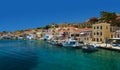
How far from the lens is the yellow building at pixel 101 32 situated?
75963 millimetres

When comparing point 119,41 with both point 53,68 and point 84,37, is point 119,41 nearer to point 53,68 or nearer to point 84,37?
point 84,37

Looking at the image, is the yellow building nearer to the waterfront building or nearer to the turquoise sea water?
the waterfront building

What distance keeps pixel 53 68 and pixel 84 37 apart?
5519 cm

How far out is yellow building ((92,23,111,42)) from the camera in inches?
2991

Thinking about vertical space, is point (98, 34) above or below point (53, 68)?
above

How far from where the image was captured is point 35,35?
162 m

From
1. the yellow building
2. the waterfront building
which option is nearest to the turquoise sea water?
the yellow building

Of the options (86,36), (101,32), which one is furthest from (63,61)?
(86,36)

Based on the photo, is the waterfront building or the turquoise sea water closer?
the turquoise sea water

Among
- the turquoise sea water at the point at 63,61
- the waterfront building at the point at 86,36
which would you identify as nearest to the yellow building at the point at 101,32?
the waterfront building at the point at 86,36

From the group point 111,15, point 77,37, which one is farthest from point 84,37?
point 111,15

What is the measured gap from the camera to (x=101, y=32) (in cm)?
7625

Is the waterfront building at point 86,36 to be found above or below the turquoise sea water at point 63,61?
above

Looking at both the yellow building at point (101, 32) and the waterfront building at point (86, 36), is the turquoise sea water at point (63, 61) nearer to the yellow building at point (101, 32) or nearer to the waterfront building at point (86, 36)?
the yellow building at point (101, 32)
